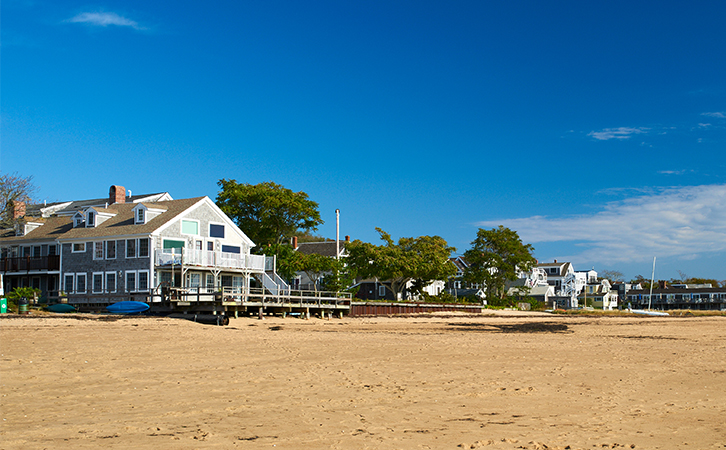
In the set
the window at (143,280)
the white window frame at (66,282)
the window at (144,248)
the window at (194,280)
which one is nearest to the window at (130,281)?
the window at (143,280)

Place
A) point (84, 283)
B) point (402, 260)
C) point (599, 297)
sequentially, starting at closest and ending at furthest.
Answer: point (84, 283) → point (402, 260) → point (599, 297)

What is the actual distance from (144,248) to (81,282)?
641 cm

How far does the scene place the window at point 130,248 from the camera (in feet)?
145

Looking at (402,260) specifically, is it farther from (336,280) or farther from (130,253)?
(130,253)

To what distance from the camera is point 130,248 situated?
44.5 m

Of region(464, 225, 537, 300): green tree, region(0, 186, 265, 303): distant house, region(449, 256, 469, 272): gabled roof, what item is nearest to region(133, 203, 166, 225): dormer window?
region(0, 186, 265, 303): distant house

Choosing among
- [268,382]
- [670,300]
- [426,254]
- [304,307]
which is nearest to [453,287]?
[426,254]

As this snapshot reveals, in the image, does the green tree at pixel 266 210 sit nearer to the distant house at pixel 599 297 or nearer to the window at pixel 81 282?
the window at pixel 81 282

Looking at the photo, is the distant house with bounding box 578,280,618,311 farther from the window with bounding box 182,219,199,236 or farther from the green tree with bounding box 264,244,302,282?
the window with bounding box 182,219,199,236

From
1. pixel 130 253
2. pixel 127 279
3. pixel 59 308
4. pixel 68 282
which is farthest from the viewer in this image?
pixel 68 282

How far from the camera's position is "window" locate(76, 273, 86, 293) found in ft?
151

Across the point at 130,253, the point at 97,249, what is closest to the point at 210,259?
the point at 130,253

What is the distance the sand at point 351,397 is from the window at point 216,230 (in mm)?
28933

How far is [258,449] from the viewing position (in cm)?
763
